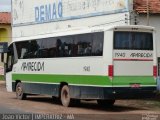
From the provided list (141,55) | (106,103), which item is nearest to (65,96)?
Result: (106,103)

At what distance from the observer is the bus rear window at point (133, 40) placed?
68.3 feet

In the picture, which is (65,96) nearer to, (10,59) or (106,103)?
(106,103)

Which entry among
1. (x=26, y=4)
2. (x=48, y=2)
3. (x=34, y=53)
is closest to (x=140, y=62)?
(x=34, y=53)

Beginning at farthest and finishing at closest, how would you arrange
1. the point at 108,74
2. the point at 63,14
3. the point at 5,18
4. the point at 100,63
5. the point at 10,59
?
the point at 5,18 → the point at 63,14 → the point at 10,59 → the point at 100,63 → the point at 108,74

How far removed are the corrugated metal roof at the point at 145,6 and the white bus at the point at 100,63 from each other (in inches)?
250

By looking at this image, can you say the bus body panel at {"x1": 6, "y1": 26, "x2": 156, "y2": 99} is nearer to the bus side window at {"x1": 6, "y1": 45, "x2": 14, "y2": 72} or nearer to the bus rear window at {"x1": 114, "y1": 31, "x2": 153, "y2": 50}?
the bus rear window at {"x1": 114, "y1": 31, "x2": 153, "y2": 50}

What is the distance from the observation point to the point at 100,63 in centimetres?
2083

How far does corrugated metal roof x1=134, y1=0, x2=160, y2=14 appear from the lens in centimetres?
2914

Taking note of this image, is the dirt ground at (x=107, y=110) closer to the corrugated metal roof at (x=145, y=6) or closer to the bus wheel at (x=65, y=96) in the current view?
the bus wheel at (x=65, y=96)

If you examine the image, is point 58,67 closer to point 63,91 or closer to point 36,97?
point 63,91

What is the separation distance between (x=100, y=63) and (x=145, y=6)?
9.53 meters

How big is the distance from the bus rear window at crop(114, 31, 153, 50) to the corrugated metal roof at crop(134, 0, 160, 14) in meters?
7.63

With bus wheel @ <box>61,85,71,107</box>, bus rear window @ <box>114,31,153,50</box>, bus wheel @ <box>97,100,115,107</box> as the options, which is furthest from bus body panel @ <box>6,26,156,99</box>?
bus wheel @ <box>97,100,115,107</box>

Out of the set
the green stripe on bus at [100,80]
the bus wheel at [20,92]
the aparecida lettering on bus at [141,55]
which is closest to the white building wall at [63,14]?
the bus wheel at [20,92]
